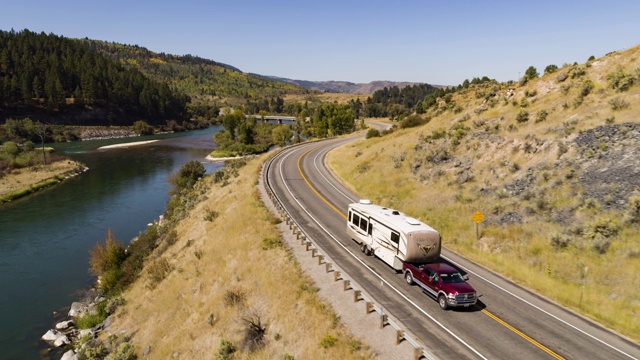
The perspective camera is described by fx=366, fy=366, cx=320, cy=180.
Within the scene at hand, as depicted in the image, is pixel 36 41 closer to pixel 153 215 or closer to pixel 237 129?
pixel 237 129

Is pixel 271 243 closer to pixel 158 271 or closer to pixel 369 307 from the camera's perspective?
pixel 369 307

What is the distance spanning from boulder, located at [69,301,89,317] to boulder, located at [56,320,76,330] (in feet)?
3.45

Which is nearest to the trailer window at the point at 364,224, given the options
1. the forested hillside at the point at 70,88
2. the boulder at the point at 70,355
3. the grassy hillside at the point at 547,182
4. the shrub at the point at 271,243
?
the shrub at the point at 271,243

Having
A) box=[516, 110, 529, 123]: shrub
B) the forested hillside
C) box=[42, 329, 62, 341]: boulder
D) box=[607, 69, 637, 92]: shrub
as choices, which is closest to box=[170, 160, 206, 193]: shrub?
box=[42, 329, 62, 341]: boulder

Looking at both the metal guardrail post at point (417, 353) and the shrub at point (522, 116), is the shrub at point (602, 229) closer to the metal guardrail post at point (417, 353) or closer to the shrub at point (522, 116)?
the metal guardrail post at point (417, 353)

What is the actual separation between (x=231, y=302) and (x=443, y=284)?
12.6 metres

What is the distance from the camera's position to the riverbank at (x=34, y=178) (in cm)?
6365

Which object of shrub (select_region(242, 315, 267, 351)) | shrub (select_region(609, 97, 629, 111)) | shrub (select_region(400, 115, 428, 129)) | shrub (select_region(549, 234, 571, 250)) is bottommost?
shrub (select_region(242, 315, 267, 351))

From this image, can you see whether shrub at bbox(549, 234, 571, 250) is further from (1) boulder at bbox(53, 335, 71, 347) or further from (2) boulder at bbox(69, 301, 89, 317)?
(2) boulder at bbox(69, 301, 89, 317)

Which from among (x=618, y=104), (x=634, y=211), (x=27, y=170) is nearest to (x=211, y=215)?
(x=634, y=211)

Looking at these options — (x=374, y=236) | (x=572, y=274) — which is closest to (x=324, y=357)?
(x=374, y=236)

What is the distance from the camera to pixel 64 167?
83438 millimetres

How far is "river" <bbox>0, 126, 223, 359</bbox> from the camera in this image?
2903cm

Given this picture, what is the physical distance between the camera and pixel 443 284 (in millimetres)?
18781
